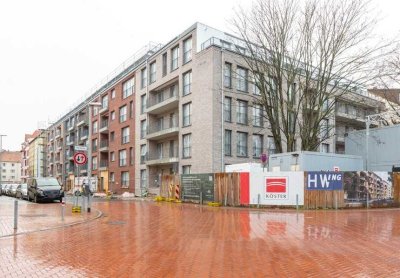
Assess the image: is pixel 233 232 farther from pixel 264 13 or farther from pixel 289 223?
pixel 264 13

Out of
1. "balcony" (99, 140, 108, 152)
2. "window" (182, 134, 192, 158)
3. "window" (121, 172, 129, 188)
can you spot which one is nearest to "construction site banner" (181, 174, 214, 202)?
"window" (182, 134, 192, 158)

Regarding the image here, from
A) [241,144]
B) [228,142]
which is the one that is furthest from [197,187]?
[241,144]

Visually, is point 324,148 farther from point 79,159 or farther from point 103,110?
point 79,159

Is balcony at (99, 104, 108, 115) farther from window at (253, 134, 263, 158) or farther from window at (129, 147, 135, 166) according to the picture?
window at (253, 134, 263, 158)

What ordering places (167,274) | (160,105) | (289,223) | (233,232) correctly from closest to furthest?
(167,274)
(233,232)
(289,223)
(160,105)

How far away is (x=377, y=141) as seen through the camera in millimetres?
32469

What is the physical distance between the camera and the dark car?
27266 mm

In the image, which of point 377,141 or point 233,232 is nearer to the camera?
point 233,232

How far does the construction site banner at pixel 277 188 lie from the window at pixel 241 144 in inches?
383

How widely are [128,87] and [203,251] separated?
39381 millimetres

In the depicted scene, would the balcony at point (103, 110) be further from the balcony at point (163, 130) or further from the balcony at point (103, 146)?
the balcony at point (163, 130)

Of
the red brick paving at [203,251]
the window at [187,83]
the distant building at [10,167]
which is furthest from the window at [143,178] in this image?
the distant building at [10,167]

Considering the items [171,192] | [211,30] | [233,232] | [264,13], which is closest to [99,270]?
[233,232]

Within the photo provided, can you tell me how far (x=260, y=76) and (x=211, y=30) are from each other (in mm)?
10554
